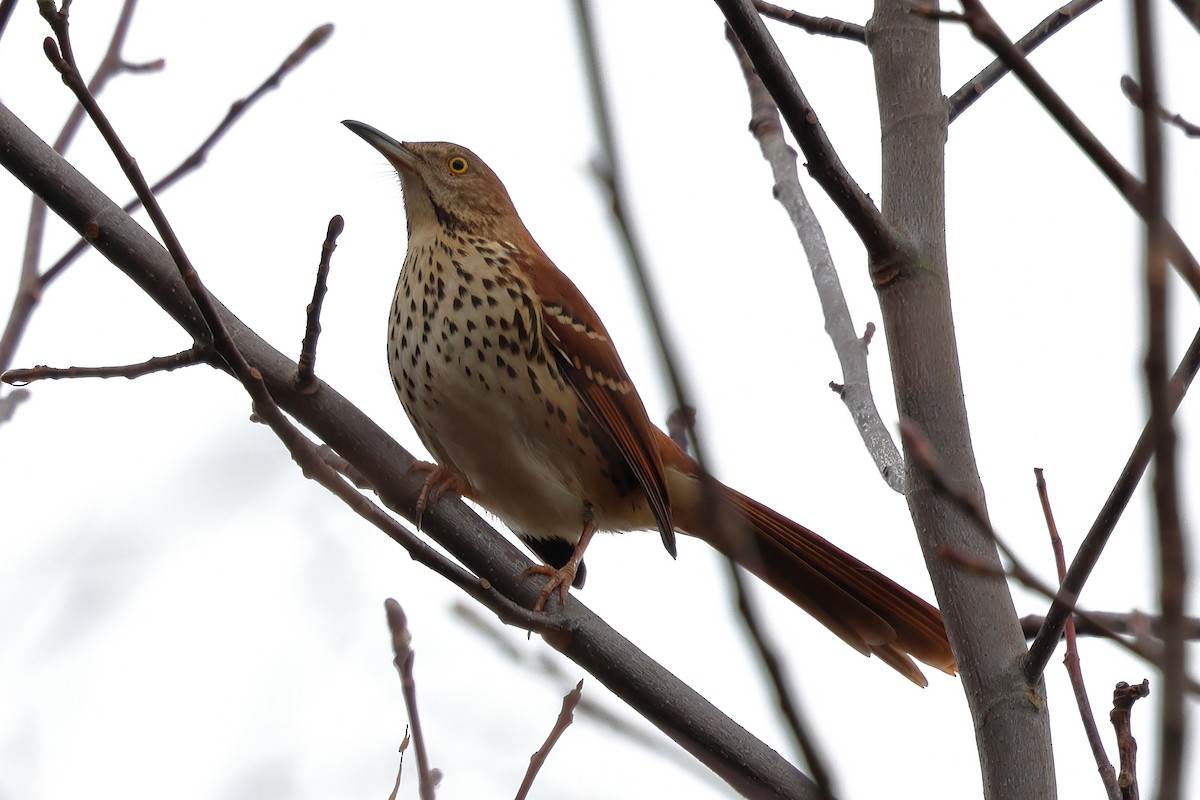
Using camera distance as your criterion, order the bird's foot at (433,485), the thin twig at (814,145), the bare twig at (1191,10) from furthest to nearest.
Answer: the bird's foot at (433,485) → the thin twig at (814,145) → the bare twig at (1191,10)

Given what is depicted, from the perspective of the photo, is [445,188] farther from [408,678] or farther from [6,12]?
[408,678]

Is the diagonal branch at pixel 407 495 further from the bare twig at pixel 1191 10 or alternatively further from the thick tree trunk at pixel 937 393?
the bare twig at pixel 1191 10

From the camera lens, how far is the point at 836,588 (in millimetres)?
3910

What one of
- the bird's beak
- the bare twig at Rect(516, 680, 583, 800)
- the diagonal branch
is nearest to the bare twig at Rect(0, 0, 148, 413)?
the diagonal branch

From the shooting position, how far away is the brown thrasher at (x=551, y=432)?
3.70 metres

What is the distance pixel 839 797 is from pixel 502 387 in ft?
8.48

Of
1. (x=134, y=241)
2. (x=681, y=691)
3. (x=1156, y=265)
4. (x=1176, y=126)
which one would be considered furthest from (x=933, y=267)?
(x=1156, y=265)

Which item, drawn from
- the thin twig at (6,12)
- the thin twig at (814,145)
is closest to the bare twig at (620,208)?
the thin twig at (814,145)

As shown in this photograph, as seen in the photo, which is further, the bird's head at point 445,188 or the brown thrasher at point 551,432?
the bird's head at point 445,188

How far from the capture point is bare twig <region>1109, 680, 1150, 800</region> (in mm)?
2129

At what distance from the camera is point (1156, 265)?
980mm

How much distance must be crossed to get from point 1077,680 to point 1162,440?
1587 millimetres

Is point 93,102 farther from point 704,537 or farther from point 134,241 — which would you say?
point 704,537

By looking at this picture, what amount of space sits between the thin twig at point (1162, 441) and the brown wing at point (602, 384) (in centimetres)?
275
